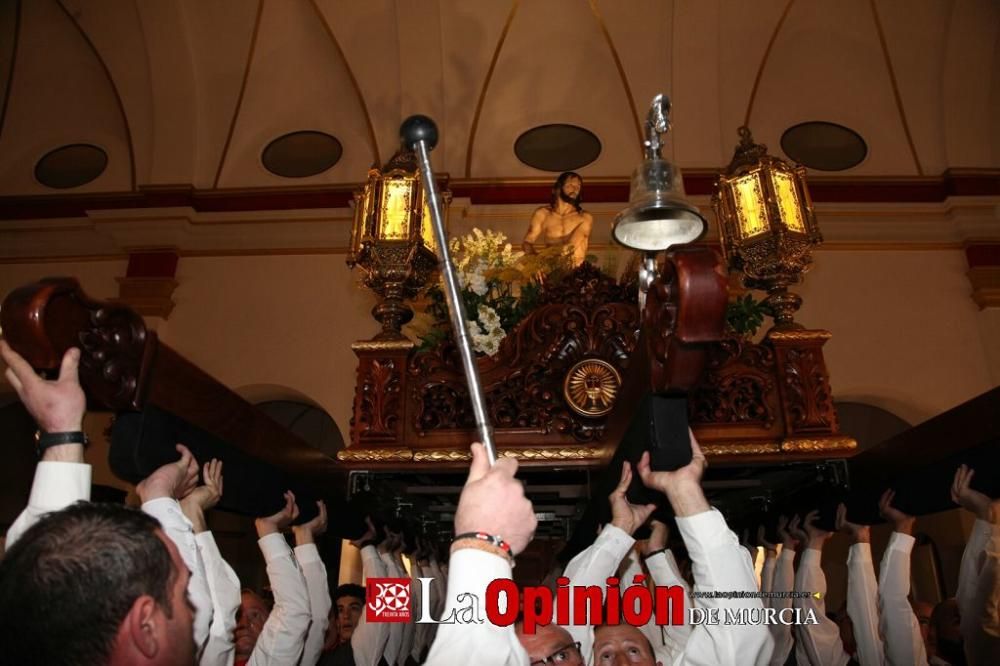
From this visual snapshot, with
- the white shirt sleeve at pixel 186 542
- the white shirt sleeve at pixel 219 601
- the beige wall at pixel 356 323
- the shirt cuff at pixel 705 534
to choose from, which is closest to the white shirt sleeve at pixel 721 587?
the shirt cuff at pixel 705 534

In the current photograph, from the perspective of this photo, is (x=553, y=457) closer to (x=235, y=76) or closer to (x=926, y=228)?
(x=926, y=228)

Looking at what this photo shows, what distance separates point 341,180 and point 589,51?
136 inches

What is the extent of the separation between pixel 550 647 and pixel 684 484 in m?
0.60

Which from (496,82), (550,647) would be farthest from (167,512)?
(496,82)

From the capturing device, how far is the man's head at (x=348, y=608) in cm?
521

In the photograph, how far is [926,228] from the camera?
864 centimetres

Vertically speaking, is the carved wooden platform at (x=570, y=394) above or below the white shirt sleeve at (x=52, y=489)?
above

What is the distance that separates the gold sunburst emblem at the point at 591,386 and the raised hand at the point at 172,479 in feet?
4.60

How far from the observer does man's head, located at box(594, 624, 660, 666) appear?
2361 millimetres

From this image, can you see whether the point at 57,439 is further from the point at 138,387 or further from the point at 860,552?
the point at 860,552

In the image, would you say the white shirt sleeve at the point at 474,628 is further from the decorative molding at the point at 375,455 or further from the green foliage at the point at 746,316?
the green foliage at the point at 746,316

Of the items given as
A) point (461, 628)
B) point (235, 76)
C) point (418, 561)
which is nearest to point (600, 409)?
point (461, 628)

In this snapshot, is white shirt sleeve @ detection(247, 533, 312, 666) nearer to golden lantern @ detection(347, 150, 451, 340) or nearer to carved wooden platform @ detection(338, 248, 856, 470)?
carved wooden platform @ detection(338, 248, 856, 470)

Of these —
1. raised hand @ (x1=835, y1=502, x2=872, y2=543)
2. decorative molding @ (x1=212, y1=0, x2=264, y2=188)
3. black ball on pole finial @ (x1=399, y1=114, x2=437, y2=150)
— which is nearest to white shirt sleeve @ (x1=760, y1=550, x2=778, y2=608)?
raised hand @ (x1=835, y1=502, x2=872, y2=543)
